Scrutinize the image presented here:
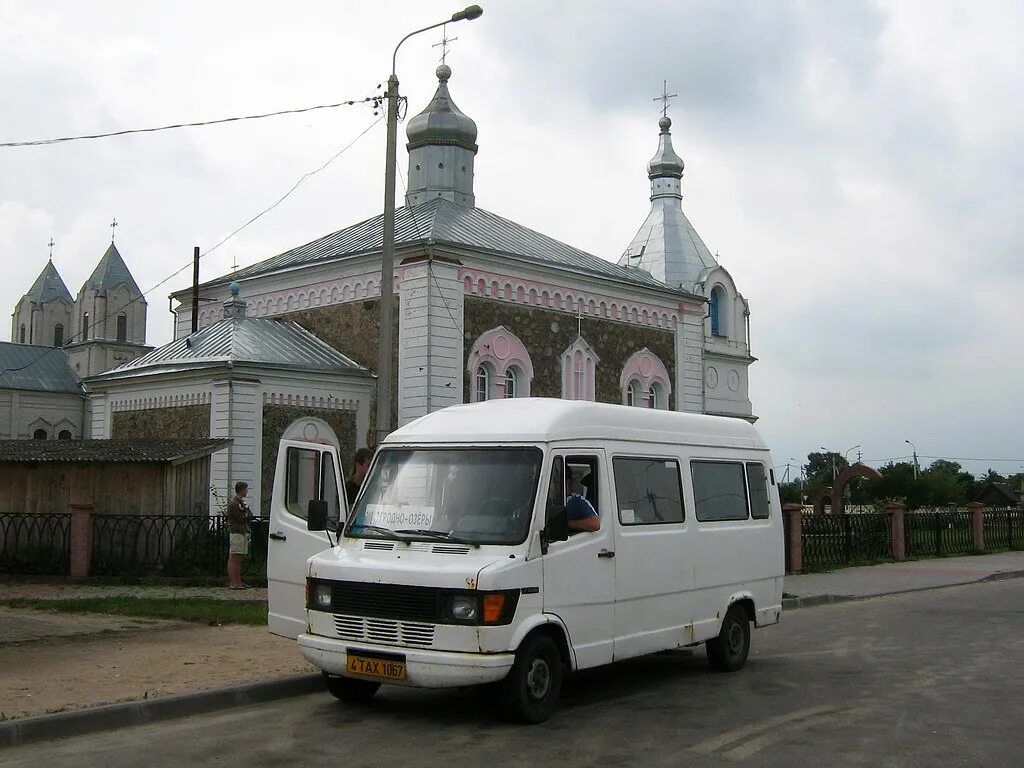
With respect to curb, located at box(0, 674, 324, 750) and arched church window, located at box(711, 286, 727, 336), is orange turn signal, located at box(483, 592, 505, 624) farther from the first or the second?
arched church window, located at box(711, 286, 727, 336)

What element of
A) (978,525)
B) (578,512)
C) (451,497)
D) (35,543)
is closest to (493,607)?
(451,497)

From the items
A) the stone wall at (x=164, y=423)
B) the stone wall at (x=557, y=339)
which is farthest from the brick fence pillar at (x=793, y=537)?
the stone wall at (x=164, y=423)

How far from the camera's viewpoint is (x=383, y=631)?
8117mm

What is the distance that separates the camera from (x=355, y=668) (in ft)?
26.8

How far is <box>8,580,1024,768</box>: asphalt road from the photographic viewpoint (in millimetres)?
7129

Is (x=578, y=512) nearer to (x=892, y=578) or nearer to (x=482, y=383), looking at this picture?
(x=892, y=578)

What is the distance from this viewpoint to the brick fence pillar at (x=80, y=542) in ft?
57.0

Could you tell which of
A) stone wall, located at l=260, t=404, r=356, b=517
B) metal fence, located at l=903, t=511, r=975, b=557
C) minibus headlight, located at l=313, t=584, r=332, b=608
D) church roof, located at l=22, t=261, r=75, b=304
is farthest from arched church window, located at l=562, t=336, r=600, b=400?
church roof, located at l=22, t=261, r=75, b=304

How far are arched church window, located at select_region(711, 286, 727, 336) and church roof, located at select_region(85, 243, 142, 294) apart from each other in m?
48.6

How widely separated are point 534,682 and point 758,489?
4256 mm

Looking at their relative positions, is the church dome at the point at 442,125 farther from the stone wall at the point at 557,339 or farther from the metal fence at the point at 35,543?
the metal fence at the point at 35,543

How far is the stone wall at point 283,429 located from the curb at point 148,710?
15462 millimetres

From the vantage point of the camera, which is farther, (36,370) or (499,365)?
(36,370)

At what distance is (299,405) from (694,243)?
77.3ft
